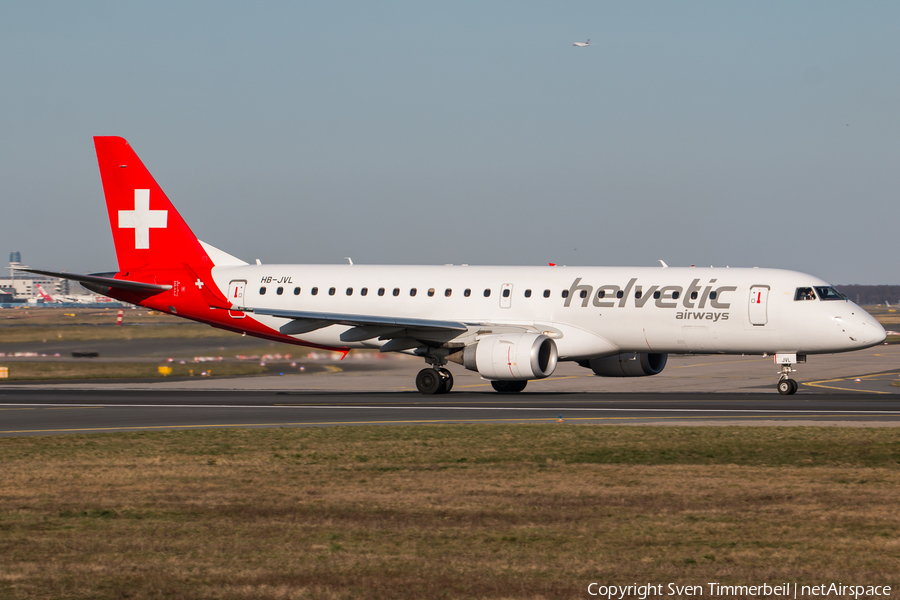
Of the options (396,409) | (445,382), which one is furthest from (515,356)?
(396,409)

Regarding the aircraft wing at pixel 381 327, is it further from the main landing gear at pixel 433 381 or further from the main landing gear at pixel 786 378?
the main landing gear at pixel 786 378

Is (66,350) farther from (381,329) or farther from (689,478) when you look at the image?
(689,478)

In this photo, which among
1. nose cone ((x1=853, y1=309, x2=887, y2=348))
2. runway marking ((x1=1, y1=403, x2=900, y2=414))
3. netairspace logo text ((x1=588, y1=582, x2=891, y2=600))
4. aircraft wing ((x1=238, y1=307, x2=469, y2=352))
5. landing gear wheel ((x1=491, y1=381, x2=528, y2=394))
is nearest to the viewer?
netairspace logo text ((x1=588, y1=582, x2=891, y2=600))

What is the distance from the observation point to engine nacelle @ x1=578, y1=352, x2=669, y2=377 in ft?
113

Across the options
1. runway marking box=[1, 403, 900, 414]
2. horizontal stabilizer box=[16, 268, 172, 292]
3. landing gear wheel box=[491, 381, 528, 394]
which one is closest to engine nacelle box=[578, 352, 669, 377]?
landing gear wheel box=[491, 381, 528, 394]

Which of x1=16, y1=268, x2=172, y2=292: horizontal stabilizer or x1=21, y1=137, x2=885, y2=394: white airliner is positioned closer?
x1=21, y1=137, x2=885, y2=394: white airliner

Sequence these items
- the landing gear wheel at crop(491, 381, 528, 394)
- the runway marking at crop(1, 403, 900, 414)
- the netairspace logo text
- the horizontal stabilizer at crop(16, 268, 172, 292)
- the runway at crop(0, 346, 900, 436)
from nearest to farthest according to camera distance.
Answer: the netairspace logo text < the runway at crop(0, 346, 900, 436) < the runway marking at crop(1, 403, 900, 414) < the landing gear wheel at crop(491, 381, 528, 394) < the horizontal stabilizer at crop(16, 268, 172, 292)

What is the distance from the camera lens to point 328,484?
48.3ft

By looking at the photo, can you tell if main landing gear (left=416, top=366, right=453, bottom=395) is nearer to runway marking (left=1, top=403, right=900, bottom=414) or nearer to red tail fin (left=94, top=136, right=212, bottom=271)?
runway marking (left=1, top=403, right=900, bottom=414)

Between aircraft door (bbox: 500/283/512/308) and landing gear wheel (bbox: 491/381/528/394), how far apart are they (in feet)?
8.42

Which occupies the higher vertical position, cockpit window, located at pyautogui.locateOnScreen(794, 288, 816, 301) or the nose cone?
cockpit window, located at pyautogui.locateOnScreen(794, 288, 816, 301)

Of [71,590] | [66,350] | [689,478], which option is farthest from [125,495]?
[66,350]

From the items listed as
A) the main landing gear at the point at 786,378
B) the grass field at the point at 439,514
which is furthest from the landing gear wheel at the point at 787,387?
the grass field at the point at 439,514

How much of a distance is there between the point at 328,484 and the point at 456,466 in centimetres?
253
